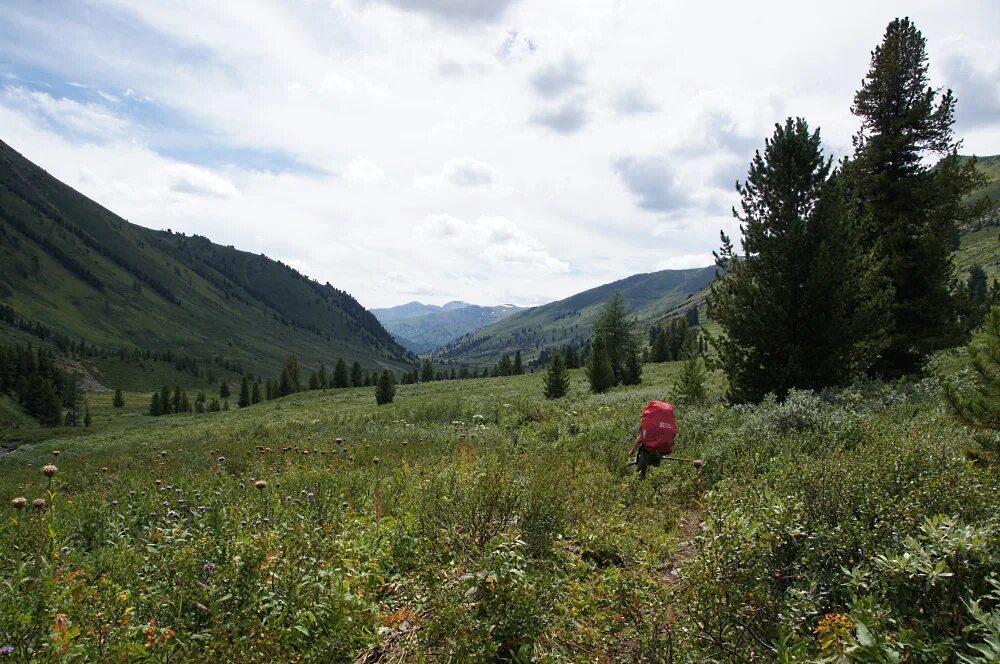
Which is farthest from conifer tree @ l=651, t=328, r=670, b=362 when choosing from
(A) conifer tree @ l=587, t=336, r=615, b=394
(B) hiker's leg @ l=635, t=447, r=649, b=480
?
(B) hiker's leg @ l=635, t=447, r=649, b=480

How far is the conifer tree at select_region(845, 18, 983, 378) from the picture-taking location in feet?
51.1

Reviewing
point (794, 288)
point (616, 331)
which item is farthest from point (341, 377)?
point (794, 288)

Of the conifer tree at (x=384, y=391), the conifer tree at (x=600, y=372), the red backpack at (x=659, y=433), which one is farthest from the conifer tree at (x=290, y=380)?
the red backpack at (x=659, y=433)

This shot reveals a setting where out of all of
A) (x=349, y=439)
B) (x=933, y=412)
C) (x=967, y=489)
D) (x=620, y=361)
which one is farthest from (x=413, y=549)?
(x=620, y=361)

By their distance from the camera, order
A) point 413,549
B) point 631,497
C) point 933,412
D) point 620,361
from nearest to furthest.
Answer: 1. point 413,549
2. point 631,497
3. point 933,412
4. point 620,361

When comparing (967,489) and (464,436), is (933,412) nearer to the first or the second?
(967,489)

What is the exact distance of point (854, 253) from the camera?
42.5 feet

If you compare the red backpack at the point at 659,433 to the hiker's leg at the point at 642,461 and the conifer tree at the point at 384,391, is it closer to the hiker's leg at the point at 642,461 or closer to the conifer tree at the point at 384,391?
the hiker's leg at the point at 642,461

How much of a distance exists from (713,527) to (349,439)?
12.9 m

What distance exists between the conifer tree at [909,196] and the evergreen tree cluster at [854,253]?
0.03m

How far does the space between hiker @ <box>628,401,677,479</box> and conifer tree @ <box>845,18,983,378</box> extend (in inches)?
431

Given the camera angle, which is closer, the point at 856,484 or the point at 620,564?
the point at 856,484

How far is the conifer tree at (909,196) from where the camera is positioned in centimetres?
1559

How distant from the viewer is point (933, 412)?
8797mm
